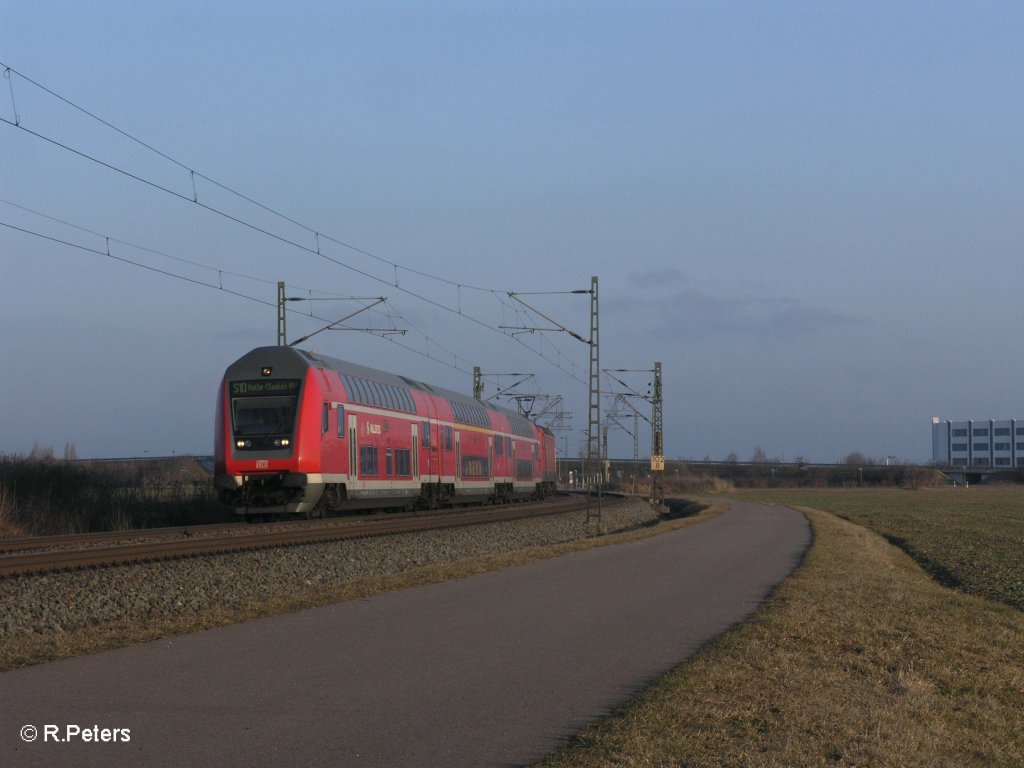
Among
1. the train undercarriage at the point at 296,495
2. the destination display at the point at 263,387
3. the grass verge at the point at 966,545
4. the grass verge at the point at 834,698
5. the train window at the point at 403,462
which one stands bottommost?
the grass verge at the point at 966,545

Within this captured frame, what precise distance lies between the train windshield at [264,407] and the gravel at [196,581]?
197 inches

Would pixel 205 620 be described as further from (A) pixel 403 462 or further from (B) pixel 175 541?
(A) pixel 403 462

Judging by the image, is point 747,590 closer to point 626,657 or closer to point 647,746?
point 626,657

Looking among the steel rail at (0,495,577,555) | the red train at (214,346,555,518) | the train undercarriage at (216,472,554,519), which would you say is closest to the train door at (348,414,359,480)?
the red train at (214,346,555,518)

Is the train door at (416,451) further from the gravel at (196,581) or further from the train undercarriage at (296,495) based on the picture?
the gravel at (196,581)

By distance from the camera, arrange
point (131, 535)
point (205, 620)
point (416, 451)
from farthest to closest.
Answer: point (416, 451), point (131, 535), point (205, 620)

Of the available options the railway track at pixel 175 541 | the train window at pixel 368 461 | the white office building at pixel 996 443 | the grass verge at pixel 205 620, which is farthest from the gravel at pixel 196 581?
the white office building at pixel 996 443

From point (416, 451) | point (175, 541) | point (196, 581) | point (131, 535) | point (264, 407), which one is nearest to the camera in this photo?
point (196, 581)

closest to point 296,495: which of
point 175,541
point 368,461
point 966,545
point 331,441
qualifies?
point 331,441

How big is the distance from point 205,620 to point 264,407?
57.3 ft

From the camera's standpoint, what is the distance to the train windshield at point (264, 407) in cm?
2934

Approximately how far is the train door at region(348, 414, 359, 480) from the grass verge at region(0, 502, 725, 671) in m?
11.8

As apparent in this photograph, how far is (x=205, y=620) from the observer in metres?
12.6

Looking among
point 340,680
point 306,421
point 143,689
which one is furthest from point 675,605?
point 306,421
